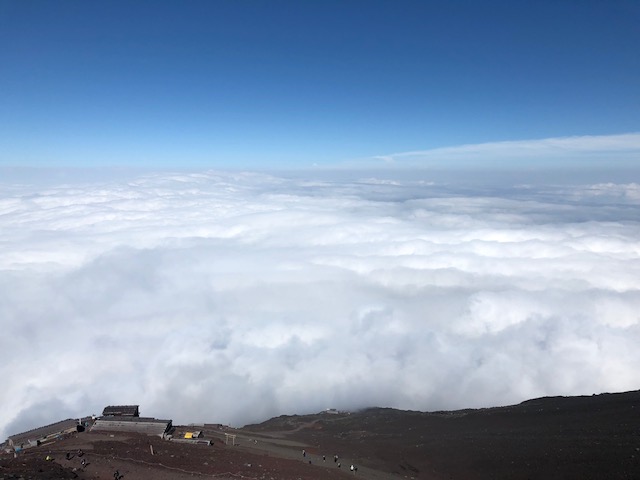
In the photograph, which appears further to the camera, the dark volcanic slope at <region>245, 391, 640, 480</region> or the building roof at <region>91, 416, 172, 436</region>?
the building roof at <region>91, 416, 172, 436</region>

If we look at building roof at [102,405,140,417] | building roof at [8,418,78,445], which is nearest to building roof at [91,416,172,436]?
building roof at [102,405,140,417]

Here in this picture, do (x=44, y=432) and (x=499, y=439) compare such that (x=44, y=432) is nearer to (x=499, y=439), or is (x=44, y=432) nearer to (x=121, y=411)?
(x=121, y=411)

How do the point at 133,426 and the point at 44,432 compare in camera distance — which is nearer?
the point at 133,426

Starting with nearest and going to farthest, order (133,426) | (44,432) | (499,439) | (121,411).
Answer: (499,439) → (133,426) → (44,432) → (121,411)

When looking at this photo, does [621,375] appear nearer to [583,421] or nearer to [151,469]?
[583,421]

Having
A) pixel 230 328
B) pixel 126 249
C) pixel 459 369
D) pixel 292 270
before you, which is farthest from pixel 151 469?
pixel 126 249

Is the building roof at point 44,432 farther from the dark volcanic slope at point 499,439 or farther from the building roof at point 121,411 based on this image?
the dark volcanic slope at point 499,439

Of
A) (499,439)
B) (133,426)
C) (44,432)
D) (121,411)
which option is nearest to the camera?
(499,439)

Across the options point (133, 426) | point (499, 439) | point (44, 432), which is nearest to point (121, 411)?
point (133, 426)

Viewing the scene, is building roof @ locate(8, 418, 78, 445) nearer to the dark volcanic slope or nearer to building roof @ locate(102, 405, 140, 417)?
building roof @ locate(102, 405, 140, 417)
